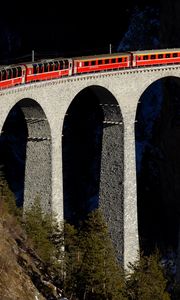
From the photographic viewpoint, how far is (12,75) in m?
36.7

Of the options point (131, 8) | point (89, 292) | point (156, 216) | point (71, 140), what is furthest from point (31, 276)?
point (131, 8)

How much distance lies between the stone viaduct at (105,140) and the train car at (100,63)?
0.45 meters

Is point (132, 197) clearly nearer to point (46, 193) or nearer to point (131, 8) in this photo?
point (46, 193)

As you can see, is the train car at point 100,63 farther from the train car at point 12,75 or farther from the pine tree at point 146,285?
the pine tree at point 146,285

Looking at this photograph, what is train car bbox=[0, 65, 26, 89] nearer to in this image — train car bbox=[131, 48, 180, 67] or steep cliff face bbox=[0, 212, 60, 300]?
steep cliff face bbox=[0, 212, 60, 300]

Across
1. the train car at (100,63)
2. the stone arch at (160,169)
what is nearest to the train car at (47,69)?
the train car at (100,63)

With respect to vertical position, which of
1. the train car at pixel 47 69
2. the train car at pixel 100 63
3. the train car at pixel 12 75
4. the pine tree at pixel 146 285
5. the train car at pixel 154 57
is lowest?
the pine tree at pixel 146 285

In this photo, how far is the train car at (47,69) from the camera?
124 ft

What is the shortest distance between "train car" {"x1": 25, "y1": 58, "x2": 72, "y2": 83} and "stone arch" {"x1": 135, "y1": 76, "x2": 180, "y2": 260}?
1911 cm

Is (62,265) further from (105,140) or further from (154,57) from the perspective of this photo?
(154,57)

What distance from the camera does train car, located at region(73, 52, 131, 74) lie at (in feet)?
134

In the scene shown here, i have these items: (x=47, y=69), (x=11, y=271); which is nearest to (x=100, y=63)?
(x=47, y=69)

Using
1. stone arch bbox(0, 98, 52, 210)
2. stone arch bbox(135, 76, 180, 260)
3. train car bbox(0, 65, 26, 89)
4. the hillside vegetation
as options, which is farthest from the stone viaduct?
stone arch bbox(135, 76, 180, 260)

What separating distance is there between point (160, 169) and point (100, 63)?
21.3m
